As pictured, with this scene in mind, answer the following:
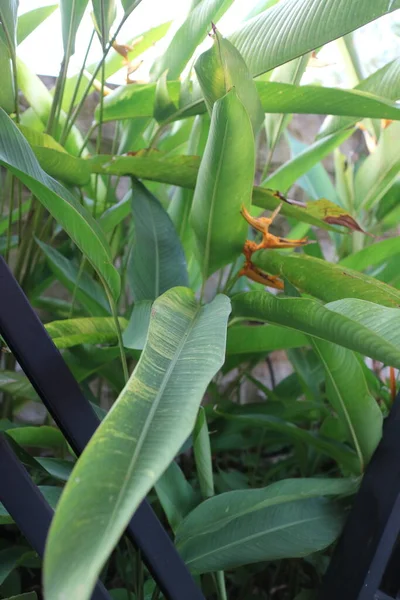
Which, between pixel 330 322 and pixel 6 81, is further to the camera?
pixel 6 81

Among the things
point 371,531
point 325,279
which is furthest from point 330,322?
point 371,531

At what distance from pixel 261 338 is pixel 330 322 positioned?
213 millimetres

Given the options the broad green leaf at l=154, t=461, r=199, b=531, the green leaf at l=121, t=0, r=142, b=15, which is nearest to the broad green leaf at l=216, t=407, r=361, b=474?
the broad green leaf at l=154, t=461, r=199, b=531

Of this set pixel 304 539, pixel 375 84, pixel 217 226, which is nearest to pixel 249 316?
pixel 217 226

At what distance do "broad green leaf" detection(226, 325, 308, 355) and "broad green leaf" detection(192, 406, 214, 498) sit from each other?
0.38 ft

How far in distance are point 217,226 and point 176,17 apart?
564mm

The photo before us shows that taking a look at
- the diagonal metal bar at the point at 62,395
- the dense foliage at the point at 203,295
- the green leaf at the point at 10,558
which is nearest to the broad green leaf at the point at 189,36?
the dense foliage at the point at 203,295

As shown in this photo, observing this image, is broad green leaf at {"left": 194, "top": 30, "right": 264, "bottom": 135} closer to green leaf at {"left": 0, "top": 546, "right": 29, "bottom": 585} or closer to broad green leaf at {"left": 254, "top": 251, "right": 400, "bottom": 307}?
broad green leaf at {"left": 254, "top": 251, "right": 400, "bottom": 307}

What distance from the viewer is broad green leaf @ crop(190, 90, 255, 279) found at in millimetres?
353

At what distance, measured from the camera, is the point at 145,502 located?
37cm

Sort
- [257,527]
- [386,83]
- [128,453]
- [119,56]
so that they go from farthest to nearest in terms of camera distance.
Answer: [119,56] < [386,83] < [257,527] < [128,453]

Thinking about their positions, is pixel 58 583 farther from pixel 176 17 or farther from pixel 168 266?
pixel 176 17

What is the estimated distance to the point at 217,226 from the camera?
400 millimetres

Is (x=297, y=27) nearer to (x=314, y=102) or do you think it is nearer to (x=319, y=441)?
(x=314, y=102)
